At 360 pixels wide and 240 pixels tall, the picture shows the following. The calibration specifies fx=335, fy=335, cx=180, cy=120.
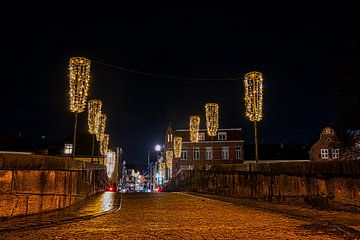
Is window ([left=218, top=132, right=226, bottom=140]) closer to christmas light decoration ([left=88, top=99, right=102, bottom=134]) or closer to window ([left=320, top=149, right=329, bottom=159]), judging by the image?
window ([left=320, top=149, right=329, bottom=159])

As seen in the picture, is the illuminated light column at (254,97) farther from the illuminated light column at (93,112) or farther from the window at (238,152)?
the window at (238,152)

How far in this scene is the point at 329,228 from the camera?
6.93 m

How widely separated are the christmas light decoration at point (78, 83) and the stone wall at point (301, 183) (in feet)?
25.7

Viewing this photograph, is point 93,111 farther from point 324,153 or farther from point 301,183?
point 324,153

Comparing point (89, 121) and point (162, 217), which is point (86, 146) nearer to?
point (89, 121)

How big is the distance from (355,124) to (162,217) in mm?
20423

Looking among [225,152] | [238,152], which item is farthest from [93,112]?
[238,152]

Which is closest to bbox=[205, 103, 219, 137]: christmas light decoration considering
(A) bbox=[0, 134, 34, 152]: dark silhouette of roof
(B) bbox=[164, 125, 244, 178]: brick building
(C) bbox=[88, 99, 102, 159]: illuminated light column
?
(C) bbox=[88, 99, 102, 159]: illuminated light column

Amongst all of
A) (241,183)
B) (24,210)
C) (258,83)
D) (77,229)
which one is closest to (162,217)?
(77,229)

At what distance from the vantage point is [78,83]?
14758 mm

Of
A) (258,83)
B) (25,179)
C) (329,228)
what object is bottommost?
(329,228)

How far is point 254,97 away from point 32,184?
33.4 ft

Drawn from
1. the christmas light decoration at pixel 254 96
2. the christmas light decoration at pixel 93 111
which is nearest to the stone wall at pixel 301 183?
the christmas light decoration at pixel 254 96

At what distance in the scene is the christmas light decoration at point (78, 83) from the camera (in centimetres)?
1471
